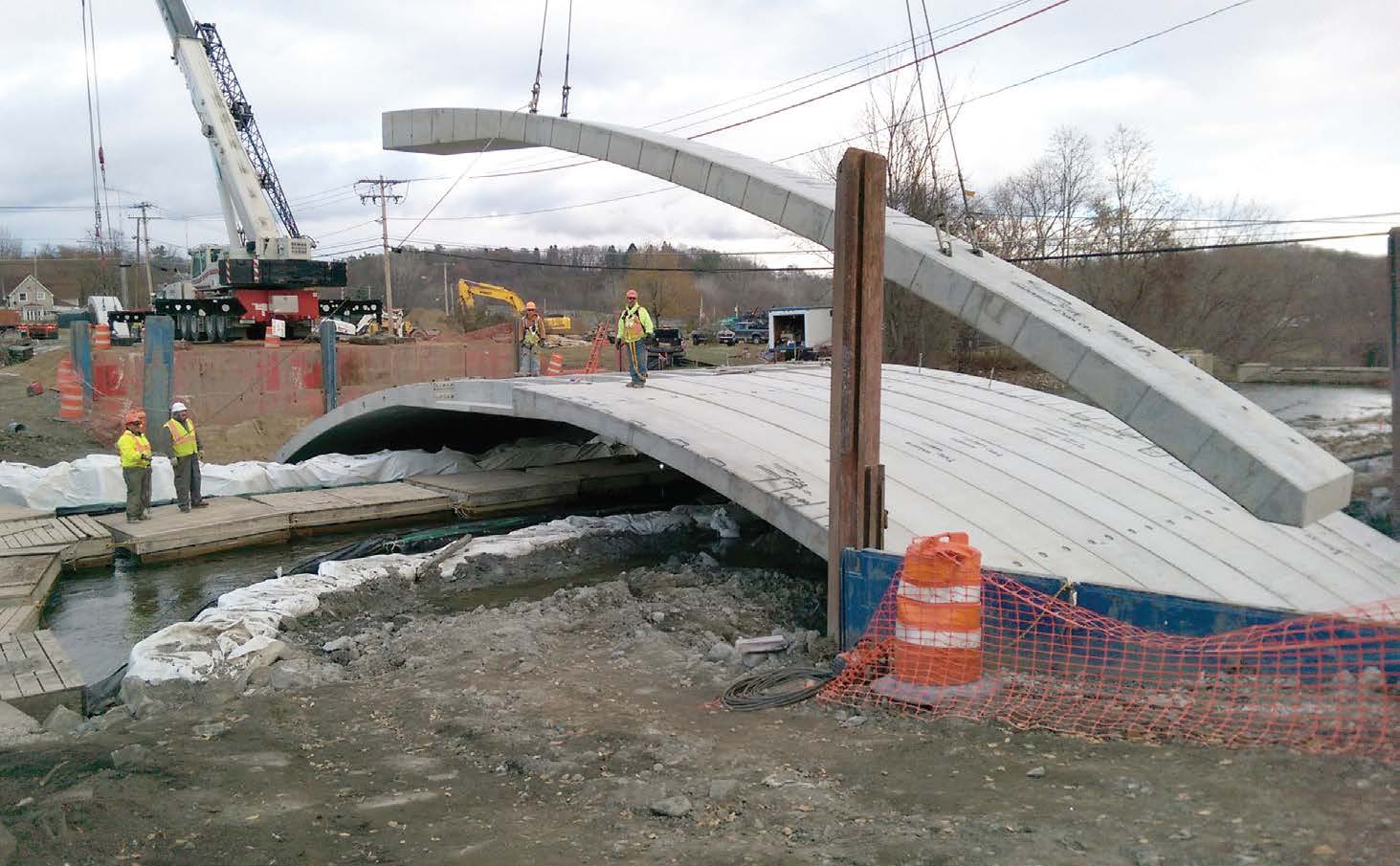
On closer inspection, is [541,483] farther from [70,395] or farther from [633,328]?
[70,395]

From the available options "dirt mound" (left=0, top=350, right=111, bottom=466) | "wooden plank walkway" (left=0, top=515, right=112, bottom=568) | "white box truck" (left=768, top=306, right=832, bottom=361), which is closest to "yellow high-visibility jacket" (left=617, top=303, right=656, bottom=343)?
"wooden plank walkway" (left=0, top=515, right=112, bottom=568)

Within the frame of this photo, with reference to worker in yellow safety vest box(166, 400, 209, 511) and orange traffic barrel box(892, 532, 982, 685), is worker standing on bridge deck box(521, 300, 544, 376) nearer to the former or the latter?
worker in yellow safety vest box(166, 400, 209, 511)

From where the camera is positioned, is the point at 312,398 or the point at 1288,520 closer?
the point at 1288,520

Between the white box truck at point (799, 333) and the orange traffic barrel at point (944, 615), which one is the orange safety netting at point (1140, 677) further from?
the white box truck at point (799, 333)

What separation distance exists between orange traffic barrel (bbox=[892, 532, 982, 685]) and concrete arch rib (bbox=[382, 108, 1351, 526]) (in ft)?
5.30

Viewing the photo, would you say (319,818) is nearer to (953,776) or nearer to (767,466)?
(953,776)

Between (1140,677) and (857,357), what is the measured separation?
9.19 feet

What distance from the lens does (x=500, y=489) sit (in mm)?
15641

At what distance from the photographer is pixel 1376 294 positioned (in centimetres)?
4462

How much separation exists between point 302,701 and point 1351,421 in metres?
29.8

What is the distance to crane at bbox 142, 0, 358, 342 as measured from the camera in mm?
29375

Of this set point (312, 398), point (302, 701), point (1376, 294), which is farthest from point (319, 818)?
point (1376, 294)

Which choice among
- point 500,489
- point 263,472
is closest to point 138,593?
point 263,472

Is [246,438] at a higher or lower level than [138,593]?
higher
